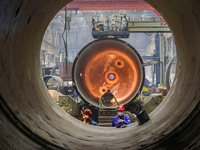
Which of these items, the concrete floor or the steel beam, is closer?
the concrete floor

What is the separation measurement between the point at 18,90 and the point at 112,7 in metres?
11.5

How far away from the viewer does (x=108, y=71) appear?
7.65 meters

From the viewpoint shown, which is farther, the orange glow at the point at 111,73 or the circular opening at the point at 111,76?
the circular opening at the point at 111,76

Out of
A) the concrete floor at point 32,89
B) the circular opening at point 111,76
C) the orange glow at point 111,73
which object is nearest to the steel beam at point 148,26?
the orange glow at point 111,73

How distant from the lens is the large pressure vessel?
6.50 metres

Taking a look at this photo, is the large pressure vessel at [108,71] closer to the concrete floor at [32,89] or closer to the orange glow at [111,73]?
the orange glow at [111,73]

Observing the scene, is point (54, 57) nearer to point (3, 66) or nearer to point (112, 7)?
point (112, 7)

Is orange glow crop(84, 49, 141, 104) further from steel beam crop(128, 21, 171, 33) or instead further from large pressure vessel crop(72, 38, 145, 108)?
steel beam crop(128, 21, 171, 33)

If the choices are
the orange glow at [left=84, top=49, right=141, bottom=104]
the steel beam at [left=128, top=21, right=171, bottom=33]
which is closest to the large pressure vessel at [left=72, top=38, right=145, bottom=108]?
the orange glow at [left=84, top=49, right=141, bottom=104]

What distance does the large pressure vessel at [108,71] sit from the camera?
650 cm

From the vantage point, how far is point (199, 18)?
6.67ft

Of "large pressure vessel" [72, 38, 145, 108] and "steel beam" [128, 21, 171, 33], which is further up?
"steel beam" [128, 21, 171, 33]

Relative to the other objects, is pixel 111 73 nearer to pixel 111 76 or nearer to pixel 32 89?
pixel 111 76

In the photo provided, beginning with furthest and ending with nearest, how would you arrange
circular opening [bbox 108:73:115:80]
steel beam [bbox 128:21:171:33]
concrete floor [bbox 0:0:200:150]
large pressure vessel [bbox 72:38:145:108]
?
steel beam [bbox 128:21:171:33] < circular opening [bbox 108:73:115:80] < large pressure vessel [bbox 72:38:145:108] < concrete floor [bbox 0:0:200:150]
